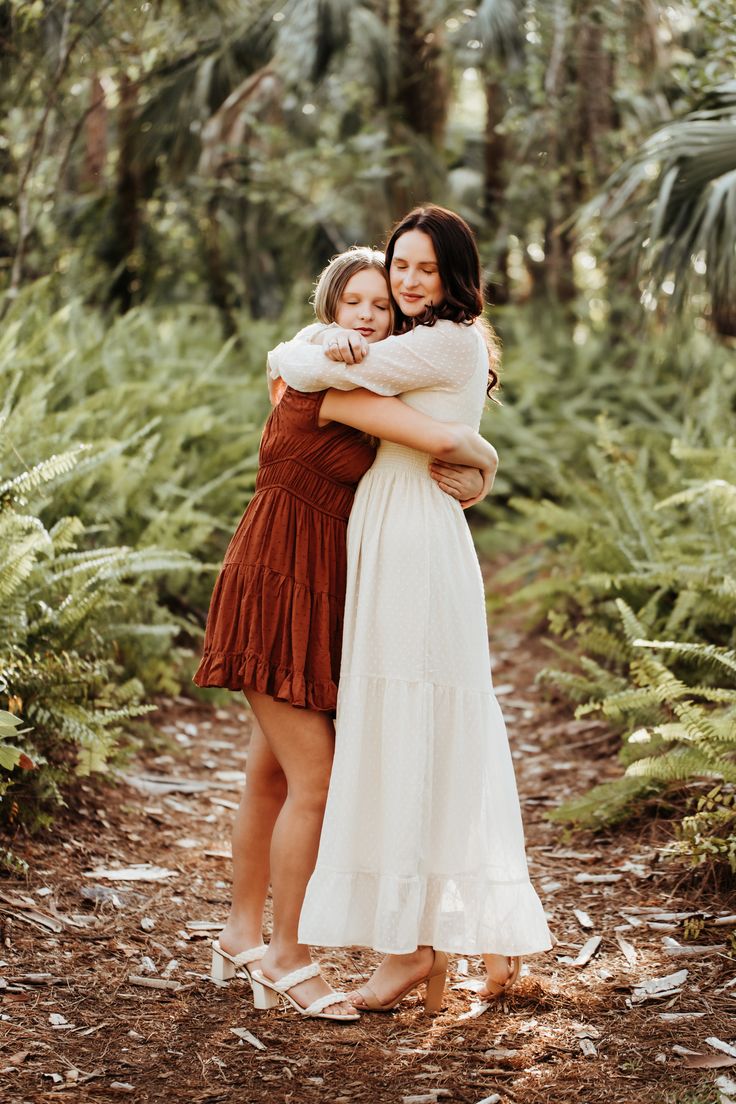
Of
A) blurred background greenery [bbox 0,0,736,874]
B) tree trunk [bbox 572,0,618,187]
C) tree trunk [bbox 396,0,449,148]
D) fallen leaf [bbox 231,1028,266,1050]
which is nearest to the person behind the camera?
fallen leaf [bbox 231,1028,266,1050]

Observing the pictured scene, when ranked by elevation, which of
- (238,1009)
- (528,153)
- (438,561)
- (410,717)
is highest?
(528,153)

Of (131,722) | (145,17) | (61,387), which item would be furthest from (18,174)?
(131,722)

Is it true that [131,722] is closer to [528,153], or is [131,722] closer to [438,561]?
[438,561]

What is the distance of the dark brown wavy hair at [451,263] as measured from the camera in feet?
9.60

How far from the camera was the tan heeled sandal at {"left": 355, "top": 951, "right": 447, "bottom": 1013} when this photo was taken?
9.64ft

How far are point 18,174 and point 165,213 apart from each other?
9.39 ft

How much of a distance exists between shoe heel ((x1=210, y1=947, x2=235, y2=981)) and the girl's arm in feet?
4.92

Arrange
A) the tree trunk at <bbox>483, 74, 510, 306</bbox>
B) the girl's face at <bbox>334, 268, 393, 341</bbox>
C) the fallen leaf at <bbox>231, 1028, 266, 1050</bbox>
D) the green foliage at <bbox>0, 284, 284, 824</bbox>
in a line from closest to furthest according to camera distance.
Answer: the fallen leaf at <bbox>231, 1028, 266, 1050</bbox>, the girl's face at <bbox>334, 268, 393, 341</bbox>, the green foliage at <bbox>0, 284, 284, 824</bbox>, the tree trunk at <bbox>483, 74, 510, 306</bbox>

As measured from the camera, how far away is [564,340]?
12.3 metres

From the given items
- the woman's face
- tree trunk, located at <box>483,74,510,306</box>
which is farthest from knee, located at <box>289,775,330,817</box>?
tree trunk, located at <box>483,74,510,306</box>

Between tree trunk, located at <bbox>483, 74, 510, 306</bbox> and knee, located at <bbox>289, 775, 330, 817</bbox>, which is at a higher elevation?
tree trunk, located at <bbox>483, 74, 510, 306</bbox>

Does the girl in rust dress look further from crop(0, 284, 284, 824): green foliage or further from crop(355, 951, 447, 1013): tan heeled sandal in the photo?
crop(0, 284, 284, 824): green foliage

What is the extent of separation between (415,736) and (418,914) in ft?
1.42

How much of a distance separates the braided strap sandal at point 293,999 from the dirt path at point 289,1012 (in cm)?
3
